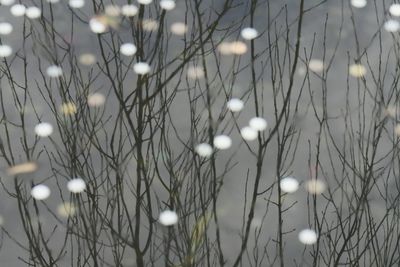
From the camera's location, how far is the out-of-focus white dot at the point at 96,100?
291 centimetres

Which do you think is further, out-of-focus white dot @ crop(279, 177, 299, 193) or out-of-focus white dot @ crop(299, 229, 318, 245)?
out-of-focus white dot @ crop(299, 229, 318, 245)

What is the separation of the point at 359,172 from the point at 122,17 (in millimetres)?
1309

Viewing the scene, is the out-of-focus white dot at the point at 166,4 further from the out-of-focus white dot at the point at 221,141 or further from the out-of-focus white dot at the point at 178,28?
the out-of-focus white dot at the point at 221,141

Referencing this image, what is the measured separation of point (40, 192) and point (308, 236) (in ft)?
4.18

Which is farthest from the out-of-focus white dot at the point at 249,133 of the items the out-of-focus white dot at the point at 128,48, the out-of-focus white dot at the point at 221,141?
the out-of-focus white dot at the point at 128,48

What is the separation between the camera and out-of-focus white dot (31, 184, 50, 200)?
2781 millimetres

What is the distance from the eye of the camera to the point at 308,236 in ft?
9.61

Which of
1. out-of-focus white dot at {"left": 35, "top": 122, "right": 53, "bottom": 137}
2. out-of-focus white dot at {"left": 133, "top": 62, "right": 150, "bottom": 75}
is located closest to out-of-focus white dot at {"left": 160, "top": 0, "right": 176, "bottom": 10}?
out-of-focus white dot at {"left": 133, "top": 62, "right": 150, "bottom": 75}

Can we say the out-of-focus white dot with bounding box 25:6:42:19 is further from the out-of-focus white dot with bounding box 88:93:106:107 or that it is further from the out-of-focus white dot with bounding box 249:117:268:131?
the out-of-focus white dot with bounding box 249:117:268:131

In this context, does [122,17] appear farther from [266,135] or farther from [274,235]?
[274,235]

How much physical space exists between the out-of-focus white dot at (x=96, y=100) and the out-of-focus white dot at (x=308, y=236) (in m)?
1.16

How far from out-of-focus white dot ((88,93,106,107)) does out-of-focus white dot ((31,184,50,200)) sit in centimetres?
44

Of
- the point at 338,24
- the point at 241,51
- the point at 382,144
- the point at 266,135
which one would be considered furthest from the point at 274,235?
the point at 338,24

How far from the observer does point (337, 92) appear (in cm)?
319
